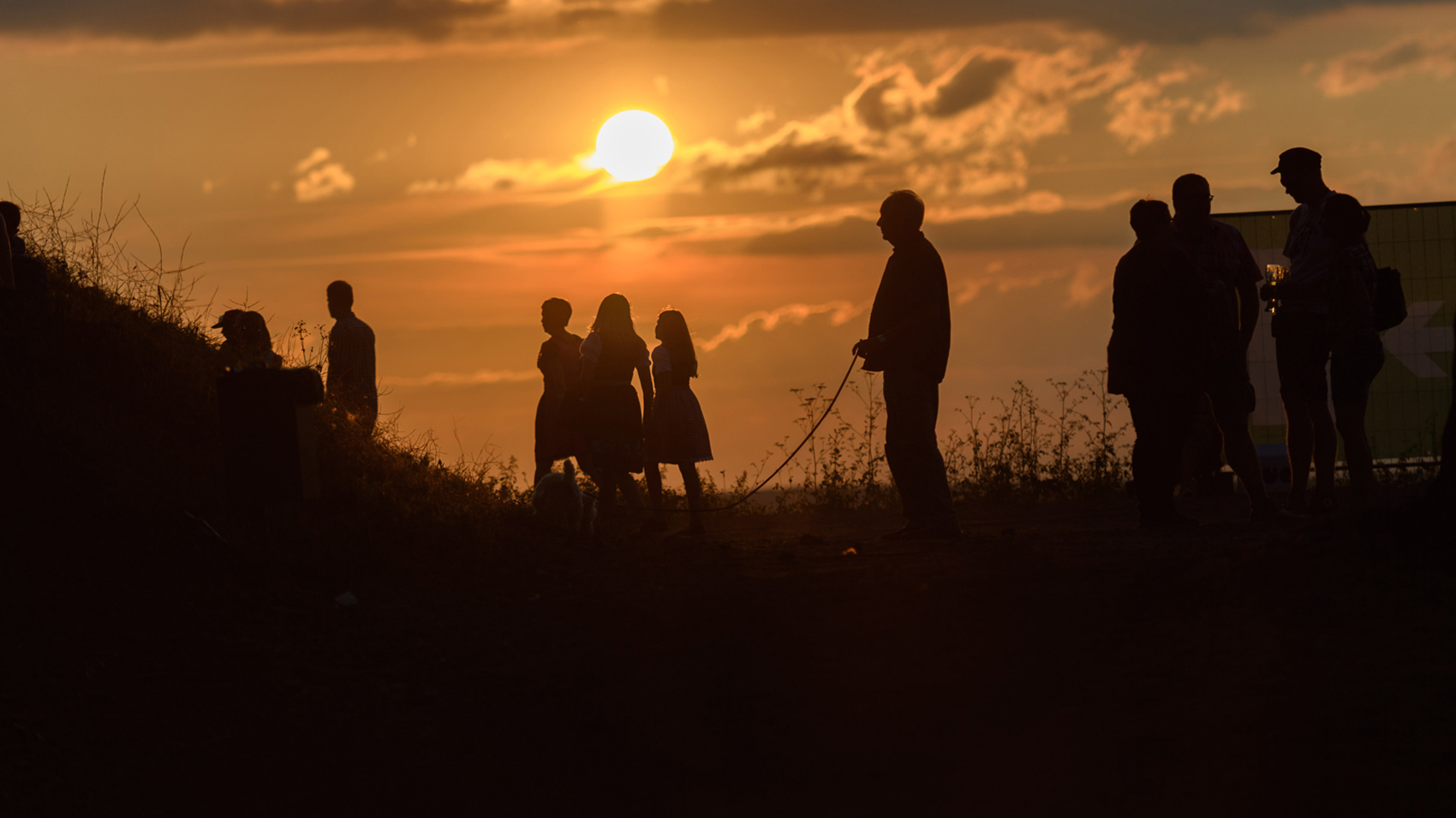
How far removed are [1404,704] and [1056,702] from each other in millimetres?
A: 1088

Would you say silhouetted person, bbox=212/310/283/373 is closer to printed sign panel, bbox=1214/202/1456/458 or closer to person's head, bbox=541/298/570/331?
person's head, bbox=541/298/570/331

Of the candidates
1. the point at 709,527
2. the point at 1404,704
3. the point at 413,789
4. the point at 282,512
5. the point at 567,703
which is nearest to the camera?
the point at 1404,704

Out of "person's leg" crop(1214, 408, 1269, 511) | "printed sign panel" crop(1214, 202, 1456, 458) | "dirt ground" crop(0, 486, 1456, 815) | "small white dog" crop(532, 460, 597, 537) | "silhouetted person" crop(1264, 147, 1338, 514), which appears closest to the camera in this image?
"dirt ground" crop(0, 486, 1456, 815)

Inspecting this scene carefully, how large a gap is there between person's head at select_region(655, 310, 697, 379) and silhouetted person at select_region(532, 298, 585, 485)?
1012 mm

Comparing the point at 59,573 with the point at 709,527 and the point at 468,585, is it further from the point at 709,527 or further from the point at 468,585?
the point at 709,527

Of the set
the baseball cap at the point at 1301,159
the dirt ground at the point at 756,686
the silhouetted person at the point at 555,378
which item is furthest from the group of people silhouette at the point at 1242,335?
the silhouetted person at the point at 555,378

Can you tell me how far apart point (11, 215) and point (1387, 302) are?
986cm

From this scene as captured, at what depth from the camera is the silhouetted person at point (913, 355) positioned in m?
7.98

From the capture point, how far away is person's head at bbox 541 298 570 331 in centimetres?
1138

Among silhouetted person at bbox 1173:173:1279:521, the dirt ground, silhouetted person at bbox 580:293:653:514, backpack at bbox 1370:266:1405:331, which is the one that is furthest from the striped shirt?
backpack at bbox 1370:266:1405:331

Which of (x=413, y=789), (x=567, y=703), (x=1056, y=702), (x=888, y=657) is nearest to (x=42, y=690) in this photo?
(x=413, y=789)

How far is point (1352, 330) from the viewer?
7.38 meters

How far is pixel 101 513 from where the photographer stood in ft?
21.7

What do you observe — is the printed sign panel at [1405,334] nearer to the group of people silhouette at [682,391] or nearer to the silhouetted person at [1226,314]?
the silhouetted person at [1226,314]
